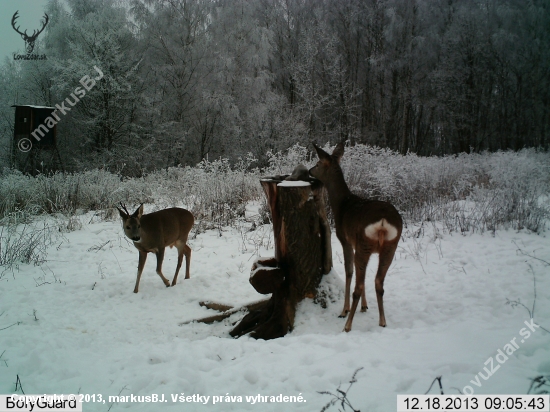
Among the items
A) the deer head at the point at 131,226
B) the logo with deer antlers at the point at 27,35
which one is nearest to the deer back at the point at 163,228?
the deer head at the point at 131,226

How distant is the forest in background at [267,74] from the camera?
20.7 metres

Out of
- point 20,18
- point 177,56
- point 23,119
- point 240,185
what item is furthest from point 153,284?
point 20,18

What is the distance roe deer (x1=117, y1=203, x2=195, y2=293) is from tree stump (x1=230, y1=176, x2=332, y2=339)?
1.88 meters

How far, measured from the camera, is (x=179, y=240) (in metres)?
5.66

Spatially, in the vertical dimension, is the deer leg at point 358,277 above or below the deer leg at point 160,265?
above

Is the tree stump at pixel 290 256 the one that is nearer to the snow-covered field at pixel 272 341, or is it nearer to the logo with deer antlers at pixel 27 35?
the snow-covered field at pixel 272 341

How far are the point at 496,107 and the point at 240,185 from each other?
2130 centimetres

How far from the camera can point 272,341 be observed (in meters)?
3.27

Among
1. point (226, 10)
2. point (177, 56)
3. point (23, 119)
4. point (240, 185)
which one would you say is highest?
point (226, 10)

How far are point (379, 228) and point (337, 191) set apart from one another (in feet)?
2.99

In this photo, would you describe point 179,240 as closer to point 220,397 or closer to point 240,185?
point 220,397

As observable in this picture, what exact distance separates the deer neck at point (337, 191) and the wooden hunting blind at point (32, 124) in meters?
17.2

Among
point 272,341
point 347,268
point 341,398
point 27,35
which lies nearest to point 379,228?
point 347,268

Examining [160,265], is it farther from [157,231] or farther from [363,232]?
[363,232]
